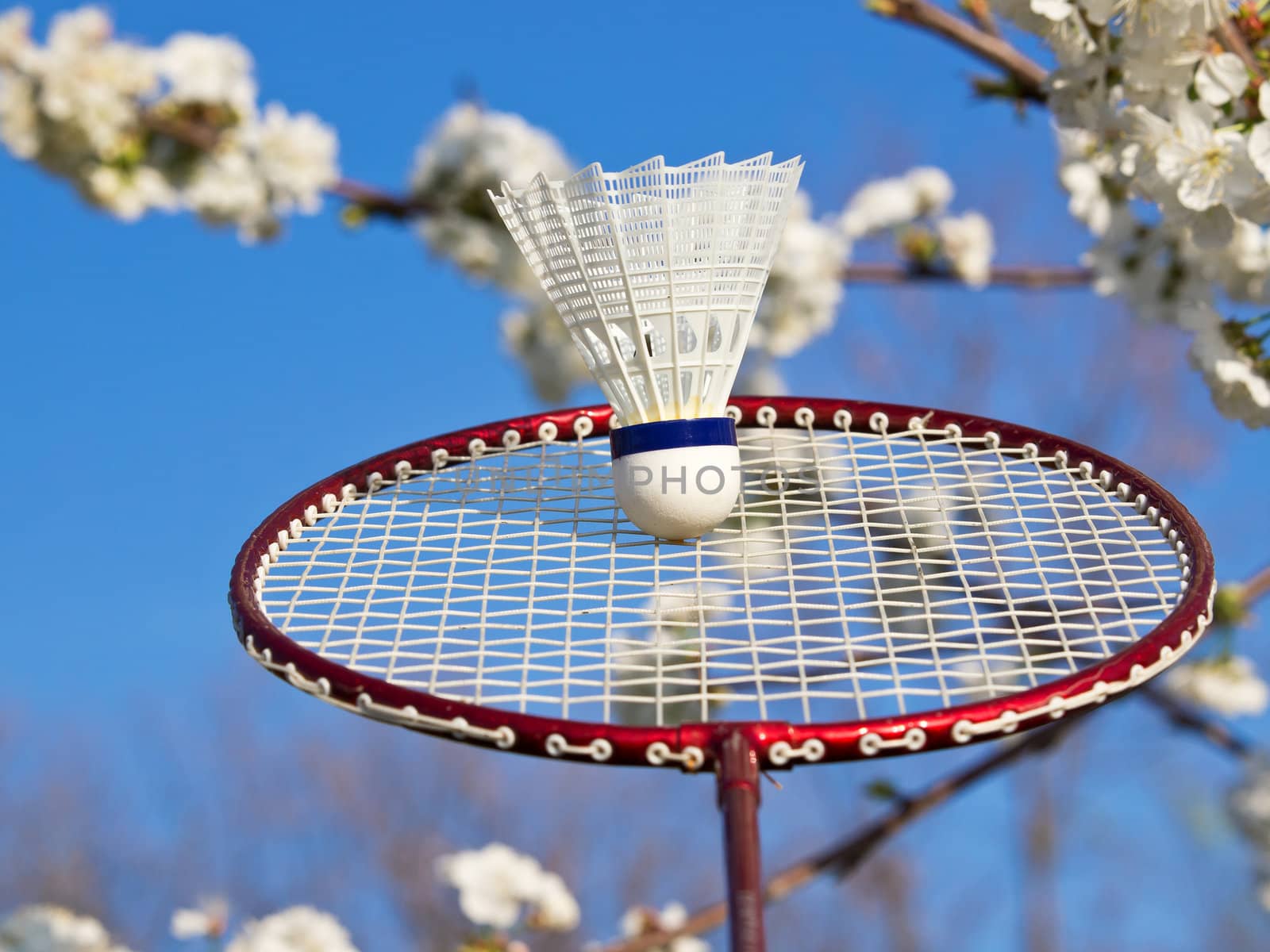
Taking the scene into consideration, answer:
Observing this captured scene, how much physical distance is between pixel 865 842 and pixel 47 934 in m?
1.96

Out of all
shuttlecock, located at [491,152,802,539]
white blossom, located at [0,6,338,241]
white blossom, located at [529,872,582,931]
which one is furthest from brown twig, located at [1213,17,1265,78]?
white blossom, located at [0,6,338,241]

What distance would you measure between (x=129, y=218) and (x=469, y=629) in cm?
375

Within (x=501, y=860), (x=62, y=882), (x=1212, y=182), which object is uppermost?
(x=1212, y=182)

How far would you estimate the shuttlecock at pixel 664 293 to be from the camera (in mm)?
1905

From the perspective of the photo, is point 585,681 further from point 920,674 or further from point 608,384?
point 608,384

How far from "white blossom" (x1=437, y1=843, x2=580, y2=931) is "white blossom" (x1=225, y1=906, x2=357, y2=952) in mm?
354

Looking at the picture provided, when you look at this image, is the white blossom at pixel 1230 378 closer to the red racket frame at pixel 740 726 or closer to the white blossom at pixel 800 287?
the red racket frame at pixel 740 726

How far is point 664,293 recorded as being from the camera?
1926mm

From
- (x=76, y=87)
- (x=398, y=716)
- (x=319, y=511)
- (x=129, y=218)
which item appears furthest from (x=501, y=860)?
(x=76, y=87)

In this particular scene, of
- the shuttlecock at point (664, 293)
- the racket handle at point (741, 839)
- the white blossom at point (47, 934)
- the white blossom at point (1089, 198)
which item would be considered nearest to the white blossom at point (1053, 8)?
the shuttlecock at point (664, 293)

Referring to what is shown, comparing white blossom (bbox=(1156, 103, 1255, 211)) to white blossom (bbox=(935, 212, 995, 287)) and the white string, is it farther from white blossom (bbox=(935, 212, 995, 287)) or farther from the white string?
white blossom (bbox=(935, 212, 995, 287))

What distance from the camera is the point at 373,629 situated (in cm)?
180

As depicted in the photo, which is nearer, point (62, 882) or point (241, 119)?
point (241, 119)

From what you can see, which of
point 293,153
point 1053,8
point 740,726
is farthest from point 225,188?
point 740,726
